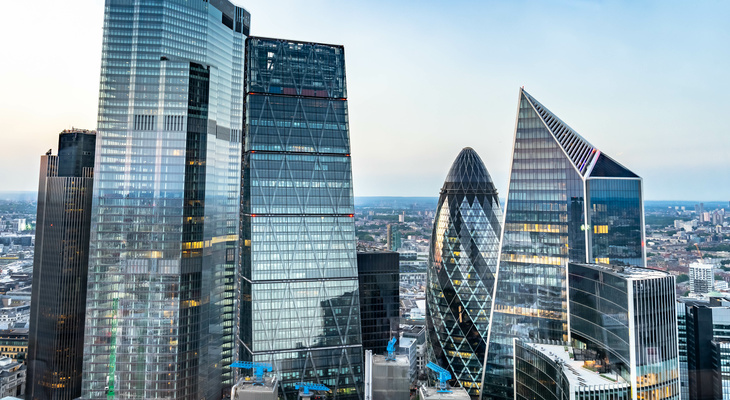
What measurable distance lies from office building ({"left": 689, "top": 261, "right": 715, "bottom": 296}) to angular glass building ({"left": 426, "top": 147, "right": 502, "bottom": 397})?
154 ft

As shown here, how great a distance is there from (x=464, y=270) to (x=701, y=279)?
58284 mm

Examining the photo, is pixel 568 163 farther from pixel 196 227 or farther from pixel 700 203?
pixel 196 227

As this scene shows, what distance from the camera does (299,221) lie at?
105 meters

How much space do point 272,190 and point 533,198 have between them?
5694 cm

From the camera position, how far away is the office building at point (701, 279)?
4353 inches

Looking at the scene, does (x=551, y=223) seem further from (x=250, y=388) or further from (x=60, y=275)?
(x=60, y=275)

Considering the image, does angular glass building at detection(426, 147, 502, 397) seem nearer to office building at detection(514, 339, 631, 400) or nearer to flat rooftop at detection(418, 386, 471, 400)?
office building at detection(514, 339, 631, 400)

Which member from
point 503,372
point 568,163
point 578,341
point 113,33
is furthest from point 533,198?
point 113,33

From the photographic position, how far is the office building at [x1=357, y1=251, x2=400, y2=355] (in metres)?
114

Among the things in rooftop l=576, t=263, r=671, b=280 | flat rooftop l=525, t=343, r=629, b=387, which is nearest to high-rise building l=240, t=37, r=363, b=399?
flat rooftop l=525, t=343, r=629, b=387

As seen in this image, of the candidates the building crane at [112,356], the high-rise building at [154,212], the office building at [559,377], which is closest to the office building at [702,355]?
the office building at [559,377]

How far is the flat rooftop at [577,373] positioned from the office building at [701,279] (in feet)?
214

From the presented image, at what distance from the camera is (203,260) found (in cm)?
11012

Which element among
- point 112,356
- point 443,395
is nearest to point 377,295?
point 443,395
